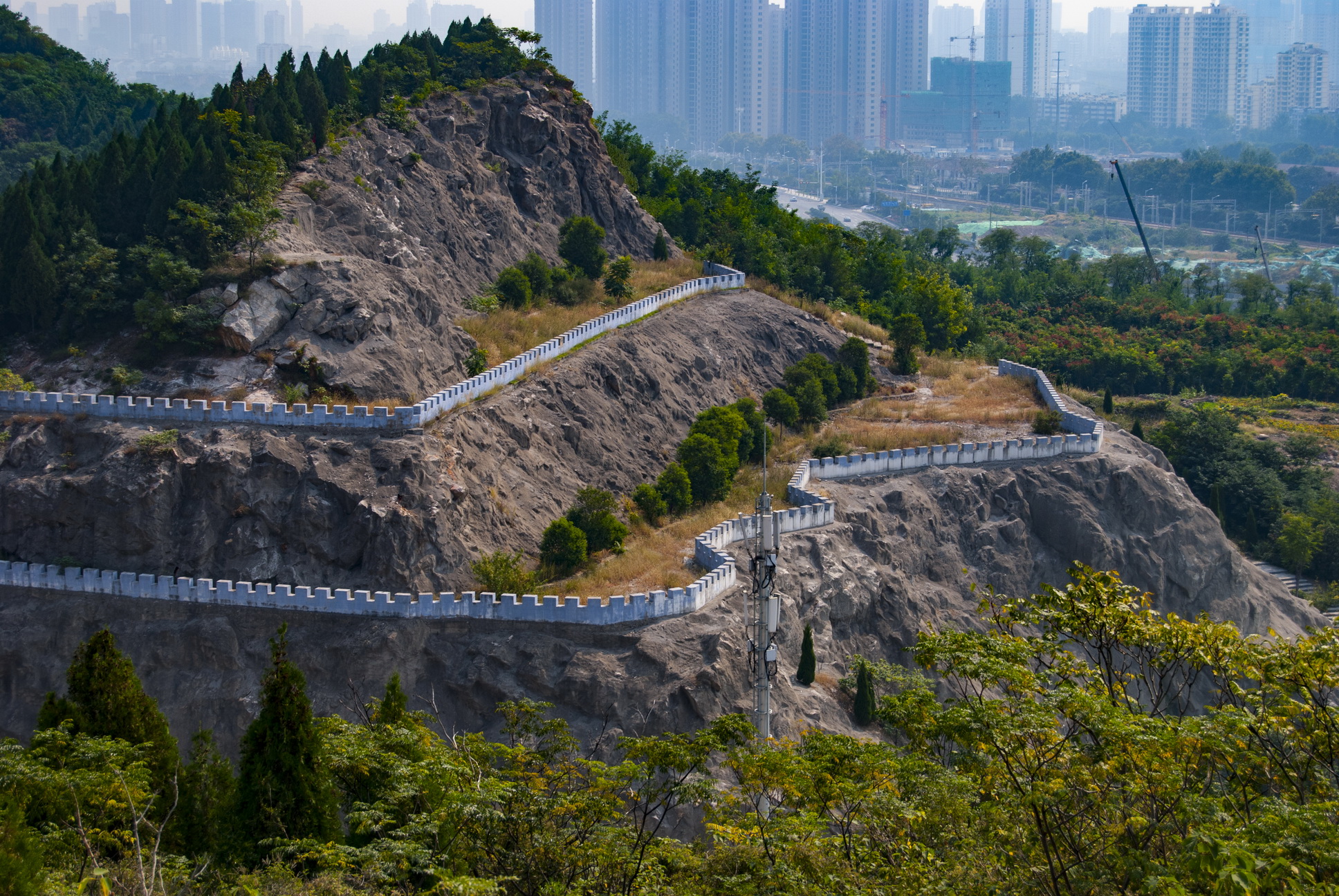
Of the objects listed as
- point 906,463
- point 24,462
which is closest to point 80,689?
point 24,462

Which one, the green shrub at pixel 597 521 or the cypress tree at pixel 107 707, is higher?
the cypress tree at pixel 107 707

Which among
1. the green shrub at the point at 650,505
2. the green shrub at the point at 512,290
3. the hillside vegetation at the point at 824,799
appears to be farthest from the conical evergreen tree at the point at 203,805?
the green shrub at the point at 512,290

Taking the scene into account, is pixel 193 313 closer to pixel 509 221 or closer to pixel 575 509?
pixel 575 509

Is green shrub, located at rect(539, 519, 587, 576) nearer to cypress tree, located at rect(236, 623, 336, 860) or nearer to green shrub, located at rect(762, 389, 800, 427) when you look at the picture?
green shrub, located at rect(762, 389, 800, 427)

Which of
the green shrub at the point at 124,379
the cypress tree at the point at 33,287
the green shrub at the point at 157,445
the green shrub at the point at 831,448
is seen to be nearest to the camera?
the green shrub at the point at 157,445

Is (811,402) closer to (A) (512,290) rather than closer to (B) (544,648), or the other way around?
(A) (512,290)

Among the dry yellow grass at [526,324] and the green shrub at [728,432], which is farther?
the dry yellow grass at [526,324]

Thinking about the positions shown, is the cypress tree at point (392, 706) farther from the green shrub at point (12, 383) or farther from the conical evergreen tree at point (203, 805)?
the green shrub at point (12, 383)
